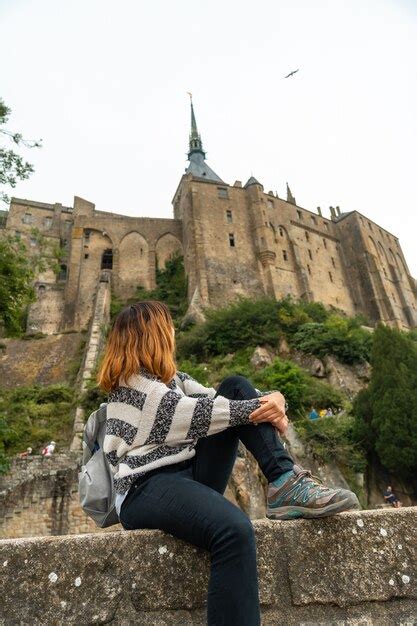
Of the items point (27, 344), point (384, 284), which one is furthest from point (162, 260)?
point (384, 284)

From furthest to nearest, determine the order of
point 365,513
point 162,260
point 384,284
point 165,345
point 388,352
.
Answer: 1. point 384,284
2. point 162,260
3. point 388,352
4. point 165,345
5. point 365,513

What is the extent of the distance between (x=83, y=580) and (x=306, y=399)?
19281 mm

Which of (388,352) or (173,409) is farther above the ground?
(388,352)

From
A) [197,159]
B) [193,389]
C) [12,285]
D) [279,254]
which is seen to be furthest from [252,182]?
[193,389]

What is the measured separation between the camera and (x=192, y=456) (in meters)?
2.53

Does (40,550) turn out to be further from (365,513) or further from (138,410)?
(365,513)

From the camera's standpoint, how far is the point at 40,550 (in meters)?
2.18

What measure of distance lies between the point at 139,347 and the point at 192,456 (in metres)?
0.75

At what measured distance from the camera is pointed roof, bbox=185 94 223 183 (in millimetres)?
51019

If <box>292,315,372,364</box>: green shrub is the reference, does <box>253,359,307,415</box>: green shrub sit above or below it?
below

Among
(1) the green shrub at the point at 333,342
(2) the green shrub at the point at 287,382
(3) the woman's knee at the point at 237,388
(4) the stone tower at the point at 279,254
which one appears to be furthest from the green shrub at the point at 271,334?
(3) the woman's knee at the point at 237,388

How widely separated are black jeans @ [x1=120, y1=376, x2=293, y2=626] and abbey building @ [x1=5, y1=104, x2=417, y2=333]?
102 ft

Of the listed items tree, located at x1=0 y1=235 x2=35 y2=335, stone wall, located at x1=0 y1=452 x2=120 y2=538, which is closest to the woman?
tree, located at x1=0 y1=235 x2=35 y2=335

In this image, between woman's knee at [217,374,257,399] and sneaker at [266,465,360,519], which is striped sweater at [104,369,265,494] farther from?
sneaker at [266,465,360,519]
